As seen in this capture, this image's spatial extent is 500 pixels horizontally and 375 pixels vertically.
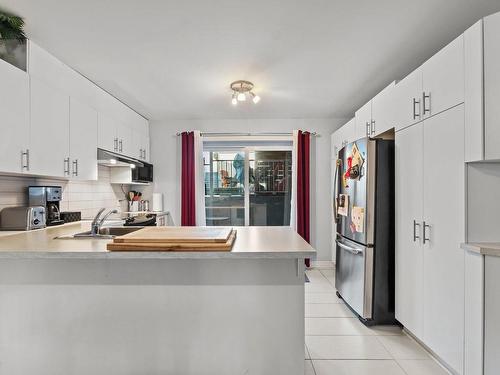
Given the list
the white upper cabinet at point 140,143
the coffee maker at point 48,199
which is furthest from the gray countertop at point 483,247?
the white upper cabinet at point 140,143

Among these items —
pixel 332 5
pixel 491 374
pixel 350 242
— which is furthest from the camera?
pixel 350 242

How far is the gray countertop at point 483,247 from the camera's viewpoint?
61.1 inches

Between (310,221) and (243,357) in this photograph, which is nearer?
(243,357)

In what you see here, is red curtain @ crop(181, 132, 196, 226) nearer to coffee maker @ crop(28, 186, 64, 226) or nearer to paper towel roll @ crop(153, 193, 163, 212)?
paper towel roll @ crop(153, 193, 163, 212)

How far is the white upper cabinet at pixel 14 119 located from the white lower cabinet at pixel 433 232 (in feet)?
9.55

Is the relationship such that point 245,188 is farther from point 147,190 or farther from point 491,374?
point 491,374

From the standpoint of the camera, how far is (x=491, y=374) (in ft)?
5.24

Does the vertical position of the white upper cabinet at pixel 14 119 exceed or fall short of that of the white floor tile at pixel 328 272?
it exceeds it

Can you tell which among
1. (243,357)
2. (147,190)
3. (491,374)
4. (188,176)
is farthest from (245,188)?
(491,374)

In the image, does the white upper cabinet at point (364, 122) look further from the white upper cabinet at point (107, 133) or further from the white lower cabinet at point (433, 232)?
the white upper cabinet at point (107, 133)

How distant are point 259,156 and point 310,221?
4.32ft

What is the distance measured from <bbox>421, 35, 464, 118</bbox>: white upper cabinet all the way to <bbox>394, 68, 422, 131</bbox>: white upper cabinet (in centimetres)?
6

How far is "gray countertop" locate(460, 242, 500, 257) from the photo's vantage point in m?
1.55

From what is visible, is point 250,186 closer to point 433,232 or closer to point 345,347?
point 345,347
